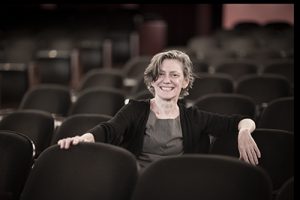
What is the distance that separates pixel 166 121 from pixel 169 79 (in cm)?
21

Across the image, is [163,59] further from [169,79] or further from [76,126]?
[76,126]

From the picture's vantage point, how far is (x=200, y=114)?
2541 millimetres

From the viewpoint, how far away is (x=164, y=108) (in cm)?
250

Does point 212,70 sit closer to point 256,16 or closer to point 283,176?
point 283,176

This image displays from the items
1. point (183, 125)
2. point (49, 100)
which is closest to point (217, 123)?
point (183, 125)

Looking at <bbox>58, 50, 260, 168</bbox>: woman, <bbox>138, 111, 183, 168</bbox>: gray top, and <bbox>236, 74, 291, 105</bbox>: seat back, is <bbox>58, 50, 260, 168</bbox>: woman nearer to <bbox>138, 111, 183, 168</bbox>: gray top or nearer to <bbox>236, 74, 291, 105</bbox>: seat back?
<bbox>138, 111, 183, 168</bbox>: gray top

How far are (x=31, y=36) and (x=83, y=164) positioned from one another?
656 centimetres

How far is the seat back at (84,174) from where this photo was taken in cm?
211

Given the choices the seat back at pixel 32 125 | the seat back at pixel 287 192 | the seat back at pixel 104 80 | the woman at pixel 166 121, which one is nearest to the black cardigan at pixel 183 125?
the woman at pixel 166 121

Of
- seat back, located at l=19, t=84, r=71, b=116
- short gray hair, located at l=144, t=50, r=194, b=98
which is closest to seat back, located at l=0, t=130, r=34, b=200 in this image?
short gray hair, located at l=144, t=50, r=194, b=98

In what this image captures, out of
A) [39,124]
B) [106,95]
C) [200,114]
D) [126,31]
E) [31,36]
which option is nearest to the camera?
[200,114]

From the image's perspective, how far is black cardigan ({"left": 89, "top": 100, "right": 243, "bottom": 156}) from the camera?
2.49m

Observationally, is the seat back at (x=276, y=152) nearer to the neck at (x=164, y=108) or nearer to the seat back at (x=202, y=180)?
the neck at (x=164, y=108)

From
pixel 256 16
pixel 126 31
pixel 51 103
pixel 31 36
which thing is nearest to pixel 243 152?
pixel 51 103
